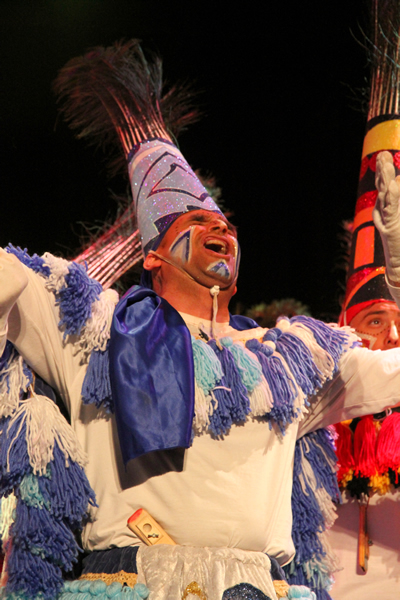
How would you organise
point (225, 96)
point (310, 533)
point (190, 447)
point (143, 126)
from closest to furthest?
point (190, 447)
point (310, 533)
point (143, 126)
point (225, 96)

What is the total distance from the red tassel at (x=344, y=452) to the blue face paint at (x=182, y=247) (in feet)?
3.36

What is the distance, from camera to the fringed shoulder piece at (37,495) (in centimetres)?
175

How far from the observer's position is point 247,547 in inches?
72.1

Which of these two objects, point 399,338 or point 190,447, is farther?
point 399,338

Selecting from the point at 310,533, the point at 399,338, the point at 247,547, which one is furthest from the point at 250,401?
the point at 399,338

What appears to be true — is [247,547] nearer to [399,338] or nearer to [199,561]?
[199,561]

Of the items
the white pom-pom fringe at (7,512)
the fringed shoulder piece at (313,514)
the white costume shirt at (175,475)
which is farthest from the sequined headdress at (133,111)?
the white pom-pom fringe at (7,512)

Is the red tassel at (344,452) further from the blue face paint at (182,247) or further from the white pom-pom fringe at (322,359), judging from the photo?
the blue face paint at (182,247)

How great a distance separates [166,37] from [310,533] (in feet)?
8.07

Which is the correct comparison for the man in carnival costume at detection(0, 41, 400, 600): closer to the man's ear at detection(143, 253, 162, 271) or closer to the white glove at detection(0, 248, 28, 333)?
the white glove at detection(0, 248, 28, 333)

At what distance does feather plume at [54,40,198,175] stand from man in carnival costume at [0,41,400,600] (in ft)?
2.32

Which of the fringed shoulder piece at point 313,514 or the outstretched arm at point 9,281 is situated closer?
the outstretched arm at point 9,281

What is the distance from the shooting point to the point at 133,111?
2.68 m

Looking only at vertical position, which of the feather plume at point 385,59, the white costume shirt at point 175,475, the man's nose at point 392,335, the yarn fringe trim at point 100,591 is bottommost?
the yarn fringe trim at point 100,591
